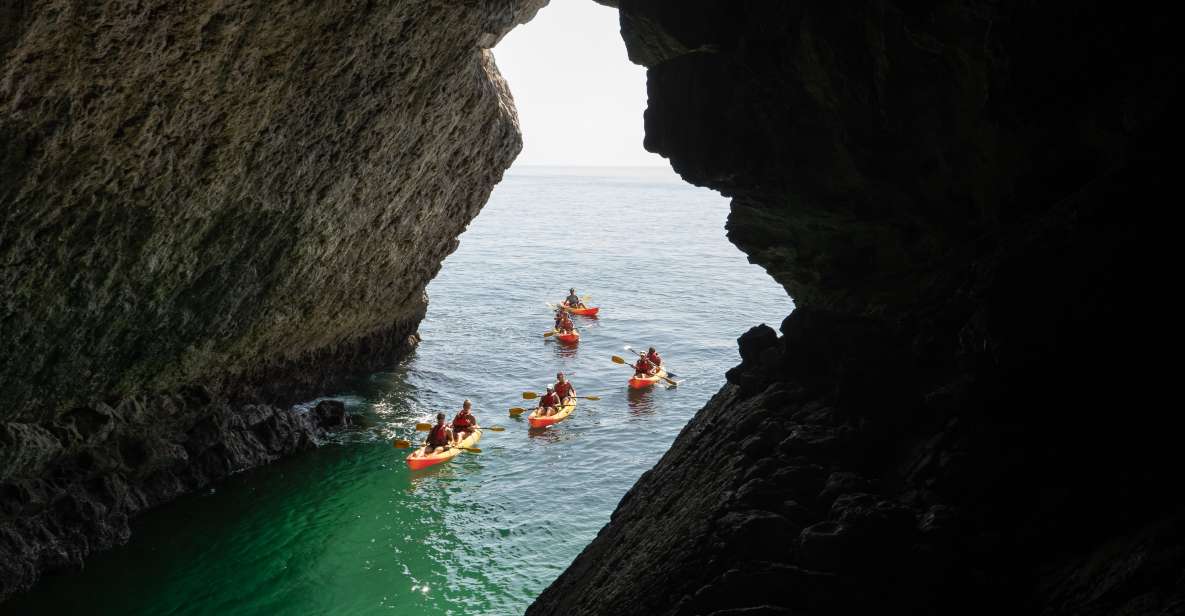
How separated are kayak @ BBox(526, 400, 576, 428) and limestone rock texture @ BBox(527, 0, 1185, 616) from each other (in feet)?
45.2

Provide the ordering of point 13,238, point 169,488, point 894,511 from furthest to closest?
point 169,488
point 13,238
point 894,511

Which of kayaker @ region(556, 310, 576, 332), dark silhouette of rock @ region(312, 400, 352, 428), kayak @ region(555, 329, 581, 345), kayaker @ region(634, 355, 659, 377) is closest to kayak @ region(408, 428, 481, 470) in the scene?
dark silhouette of rock @ region(312, 400, 352, 428)

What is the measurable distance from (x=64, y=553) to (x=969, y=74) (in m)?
15.3

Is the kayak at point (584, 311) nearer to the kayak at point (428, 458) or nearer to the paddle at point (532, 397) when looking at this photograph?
the paddle at point (532, 397)

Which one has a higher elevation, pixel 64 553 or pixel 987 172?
pixel 987 172

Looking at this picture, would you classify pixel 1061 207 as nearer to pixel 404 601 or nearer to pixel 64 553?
pixel 404 601

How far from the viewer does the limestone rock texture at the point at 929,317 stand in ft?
17.1

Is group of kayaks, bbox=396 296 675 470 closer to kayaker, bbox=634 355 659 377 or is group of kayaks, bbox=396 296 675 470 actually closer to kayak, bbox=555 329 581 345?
kayak, bbox=555 329 581 345

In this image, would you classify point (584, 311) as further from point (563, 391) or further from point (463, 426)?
point (463, 426)

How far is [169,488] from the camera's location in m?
17.4

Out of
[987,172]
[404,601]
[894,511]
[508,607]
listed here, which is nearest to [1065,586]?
[894,511]

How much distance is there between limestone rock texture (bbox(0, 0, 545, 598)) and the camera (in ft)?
32.0

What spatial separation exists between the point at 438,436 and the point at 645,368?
874 cm

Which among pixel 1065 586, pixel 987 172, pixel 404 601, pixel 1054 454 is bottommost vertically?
pixel 404 601
